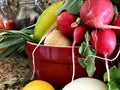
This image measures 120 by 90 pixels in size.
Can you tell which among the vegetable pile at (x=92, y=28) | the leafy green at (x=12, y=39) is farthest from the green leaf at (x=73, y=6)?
the leafy green at (x=12, y=39)

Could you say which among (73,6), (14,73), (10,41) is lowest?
(14,73)

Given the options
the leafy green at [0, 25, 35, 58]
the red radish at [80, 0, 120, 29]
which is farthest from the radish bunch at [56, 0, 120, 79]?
the leafy green at [0, 25, 35, 58]

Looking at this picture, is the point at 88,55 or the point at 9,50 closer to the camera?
the point at 88,55

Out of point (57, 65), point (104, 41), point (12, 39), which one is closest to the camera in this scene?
point (104, 41)

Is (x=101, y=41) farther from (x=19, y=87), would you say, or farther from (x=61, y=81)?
(x=19, y=87)

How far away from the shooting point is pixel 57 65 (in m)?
0.56

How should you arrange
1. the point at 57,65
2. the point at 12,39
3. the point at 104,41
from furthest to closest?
the point at 12,39, the point at 57,65, the point at 104,41

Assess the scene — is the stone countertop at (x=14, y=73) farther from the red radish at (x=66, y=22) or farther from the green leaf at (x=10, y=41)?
the red radish at (x=66, y=22)

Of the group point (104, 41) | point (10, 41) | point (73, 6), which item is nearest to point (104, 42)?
point (104, 41)

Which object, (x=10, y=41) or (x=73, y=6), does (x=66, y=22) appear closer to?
(x=73, y=6)

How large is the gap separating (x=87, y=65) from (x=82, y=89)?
0.14 ft

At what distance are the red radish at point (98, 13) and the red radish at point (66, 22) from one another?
42 millimetres

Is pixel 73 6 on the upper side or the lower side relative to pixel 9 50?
upper

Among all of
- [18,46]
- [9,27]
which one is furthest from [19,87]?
[9,27]
